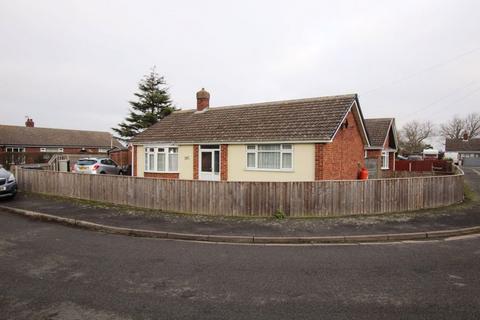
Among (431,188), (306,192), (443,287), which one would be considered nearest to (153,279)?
(443,287)

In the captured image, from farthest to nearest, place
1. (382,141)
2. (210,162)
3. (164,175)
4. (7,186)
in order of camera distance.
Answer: (382,141), (164,175), (210,162), (7,186)

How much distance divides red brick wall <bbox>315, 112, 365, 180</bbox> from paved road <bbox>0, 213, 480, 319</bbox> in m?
6.33

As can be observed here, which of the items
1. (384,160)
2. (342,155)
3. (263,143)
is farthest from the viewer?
(384,160)

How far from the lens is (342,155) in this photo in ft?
49.3

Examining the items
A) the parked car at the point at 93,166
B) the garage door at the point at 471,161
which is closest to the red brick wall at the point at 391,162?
the parked car at the point at 93,166

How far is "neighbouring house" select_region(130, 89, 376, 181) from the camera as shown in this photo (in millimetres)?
13867

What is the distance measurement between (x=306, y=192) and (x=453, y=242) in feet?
13.3

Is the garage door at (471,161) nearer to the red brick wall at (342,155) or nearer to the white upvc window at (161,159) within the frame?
the red brick wall at (342,155)

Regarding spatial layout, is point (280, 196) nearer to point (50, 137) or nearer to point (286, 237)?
point (286, 237)

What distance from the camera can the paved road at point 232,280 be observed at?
13.4 ft

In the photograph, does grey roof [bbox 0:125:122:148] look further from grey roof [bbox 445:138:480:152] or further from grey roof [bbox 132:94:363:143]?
grey roof [bbox 445:138:480:152]

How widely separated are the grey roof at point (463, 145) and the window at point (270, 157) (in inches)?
2796

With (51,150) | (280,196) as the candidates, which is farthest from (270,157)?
(51,150)

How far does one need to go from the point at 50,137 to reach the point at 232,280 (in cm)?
5244
